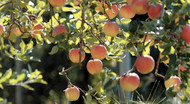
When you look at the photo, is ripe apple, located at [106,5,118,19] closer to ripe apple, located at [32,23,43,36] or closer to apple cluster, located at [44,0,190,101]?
apple cluster, located at [44,0,190,101]

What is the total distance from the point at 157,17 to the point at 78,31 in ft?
0.85

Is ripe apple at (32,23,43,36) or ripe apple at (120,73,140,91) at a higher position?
ripe apple at (32,23,43,36)

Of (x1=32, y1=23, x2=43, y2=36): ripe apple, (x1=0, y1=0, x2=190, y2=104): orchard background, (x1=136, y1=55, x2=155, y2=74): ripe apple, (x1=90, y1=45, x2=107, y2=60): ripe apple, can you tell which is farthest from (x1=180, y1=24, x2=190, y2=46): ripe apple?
(x1=32, y1=23, x2=43, y2=36): ripe apple

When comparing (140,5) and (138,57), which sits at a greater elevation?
(140,5)

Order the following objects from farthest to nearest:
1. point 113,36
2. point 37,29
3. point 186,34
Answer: point 37,29, point 113,36, point 186,34

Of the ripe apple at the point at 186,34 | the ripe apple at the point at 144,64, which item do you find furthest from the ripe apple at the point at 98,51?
the ripe apple at the point at 186,34

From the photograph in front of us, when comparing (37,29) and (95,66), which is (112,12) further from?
(37,29)

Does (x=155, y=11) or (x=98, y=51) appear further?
(x=98, y=51)

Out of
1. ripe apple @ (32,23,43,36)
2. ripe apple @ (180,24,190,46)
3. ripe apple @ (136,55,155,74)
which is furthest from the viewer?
ripe apple @ (32,23,43,36)

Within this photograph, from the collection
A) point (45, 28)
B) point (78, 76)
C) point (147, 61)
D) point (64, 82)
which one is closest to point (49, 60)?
point (64, 82)

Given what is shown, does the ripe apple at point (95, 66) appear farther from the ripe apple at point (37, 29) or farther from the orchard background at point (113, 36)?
the ripe apple at point (37, 29)

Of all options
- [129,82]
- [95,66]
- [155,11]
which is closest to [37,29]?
[95,66]

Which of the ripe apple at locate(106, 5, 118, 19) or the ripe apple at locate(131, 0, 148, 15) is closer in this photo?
the ripe apple at locate(131, 0, 148, 15)

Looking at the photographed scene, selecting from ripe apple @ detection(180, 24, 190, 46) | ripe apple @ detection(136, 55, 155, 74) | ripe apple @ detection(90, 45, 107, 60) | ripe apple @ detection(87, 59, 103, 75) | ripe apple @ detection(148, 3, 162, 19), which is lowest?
ripe apple @ detection(87, 59, 103, 75)
